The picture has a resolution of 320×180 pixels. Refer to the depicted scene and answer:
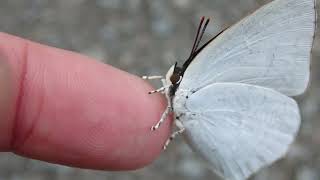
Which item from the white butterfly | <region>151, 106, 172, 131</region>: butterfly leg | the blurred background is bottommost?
the blurred background

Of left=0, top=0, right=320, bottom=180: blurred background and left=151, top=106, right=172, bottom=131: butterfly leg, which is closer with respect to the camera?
left=151, top=106, right=172, bottom=131: butterfly leg

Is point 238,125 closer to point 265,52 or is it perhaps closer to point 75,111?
point 265,52

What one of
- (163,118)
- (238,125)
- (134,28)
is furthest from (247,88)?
(134,28)

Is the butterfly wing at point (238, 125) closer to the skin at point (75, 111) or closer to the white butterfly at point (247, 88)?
the white butterfly at point (247, 88)

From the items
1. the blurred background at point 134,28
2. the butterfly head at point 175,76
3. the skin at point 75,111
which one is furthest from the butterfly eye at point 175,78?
the blurred background at point 134,28

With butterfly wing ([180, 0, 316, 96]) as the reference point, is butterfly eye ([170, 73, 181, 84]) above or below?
below

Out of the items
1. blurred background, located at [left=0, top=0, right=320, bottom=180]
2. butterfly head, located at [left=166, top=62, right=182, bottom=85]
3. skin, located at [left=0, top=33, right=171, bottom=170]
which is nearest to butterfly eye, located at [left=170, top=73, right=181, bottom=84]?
butterfly head, located at [left=166, top=62, right=182, bottom=85]

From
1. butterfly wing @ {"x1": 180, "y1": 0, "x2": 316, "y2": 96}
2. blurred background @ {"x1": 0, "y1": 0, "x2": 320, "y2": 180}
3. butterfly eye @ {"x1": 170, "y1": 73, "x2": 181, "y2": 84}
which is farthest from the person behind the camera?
blurred background @ {"x1": 0, "y1": 0, "x2": 320, "y2": 180}

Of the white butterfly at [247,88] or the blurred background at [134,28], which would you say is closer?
the white butterfly at [247,88]

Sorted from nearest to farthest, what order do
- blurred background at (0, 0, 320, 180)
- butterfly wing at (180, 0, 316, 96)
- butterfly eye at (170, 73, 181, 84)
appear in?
butterfly wing at (180, 0, 316, 96), butterfly eye at (170, 73, 181, 84), blurred background at (0, 0, 320, 180)

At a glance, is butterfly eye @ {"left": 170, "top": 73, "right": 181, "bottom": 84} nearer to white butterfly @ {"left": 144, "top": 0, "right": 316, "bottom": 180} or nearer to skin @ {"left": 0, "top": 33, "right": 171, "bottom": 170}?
white butterfly @ {"left": 144, "top": 0, "right": 316, "bottom": 180}
